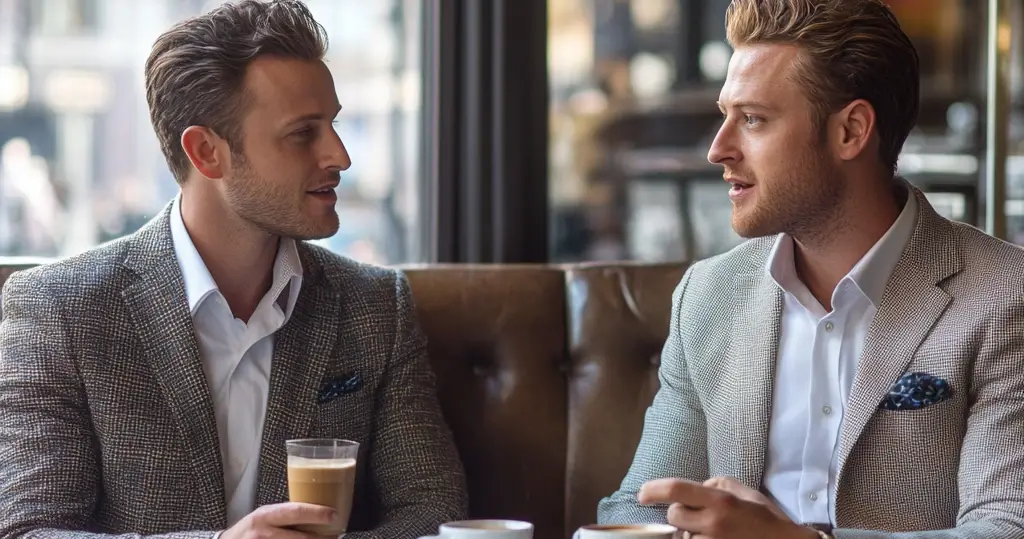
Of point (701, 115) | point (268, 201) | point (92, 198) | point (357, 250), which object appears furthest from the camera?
point (701, 115)

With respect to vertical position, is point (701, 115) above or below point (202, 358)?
above

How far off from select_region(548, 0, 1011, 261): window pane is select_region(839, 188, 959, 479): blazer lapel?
13.5 feet

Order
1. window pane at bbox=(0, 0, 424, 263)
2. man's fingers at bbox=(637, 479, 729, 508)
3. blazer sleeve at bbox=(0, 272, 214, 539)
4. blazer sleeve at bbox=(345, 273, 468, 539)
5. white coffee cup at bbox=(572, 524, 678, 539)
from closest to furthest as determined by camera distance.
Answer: white coffee cup at bbox=(572, 524, 678, 539), man's fingers at bbox=(637, 479, 729, 508), blazer sleeve at bbox=(0, 272, 214, 539), blazer sleeve at bbox=(345, 273, 468, 539), window pane at bbox=(0, 0, 424, 263)

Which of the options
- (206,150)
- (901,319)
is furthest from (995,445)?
(206,150)

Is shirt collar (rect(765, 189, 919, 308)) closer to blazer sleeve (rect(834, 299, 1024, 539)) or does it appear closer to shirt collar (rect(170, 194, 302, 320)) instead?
blazer sleeve (rect(834, 299, 1024, 539))

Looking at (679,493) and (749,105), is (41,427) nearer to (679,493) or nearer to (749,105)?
(679,493)

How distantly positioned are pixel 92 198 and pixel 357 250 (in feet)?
2.43

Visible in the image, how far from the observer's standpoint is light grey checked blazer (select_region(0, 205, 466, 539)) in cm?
197

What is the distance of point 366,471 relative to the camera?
2262 mm

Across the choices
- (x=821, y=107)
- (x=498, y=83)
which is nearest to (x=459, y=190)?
(x=498, y=83)

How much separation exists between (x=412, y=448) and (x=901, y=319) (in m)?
0.87

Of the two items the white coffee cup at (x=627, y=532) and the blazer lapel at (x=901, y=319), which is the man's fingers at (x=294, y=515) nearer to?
the white coffee cup at (x=627, y=532)

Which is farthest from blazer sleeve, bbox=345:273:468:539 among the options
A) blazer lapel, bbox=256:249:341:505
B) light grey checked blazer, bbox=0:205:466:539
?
blazer lapel, bbox=256:249:341:505

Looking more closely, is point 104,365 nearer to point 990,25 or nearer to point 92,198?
point 92,198
